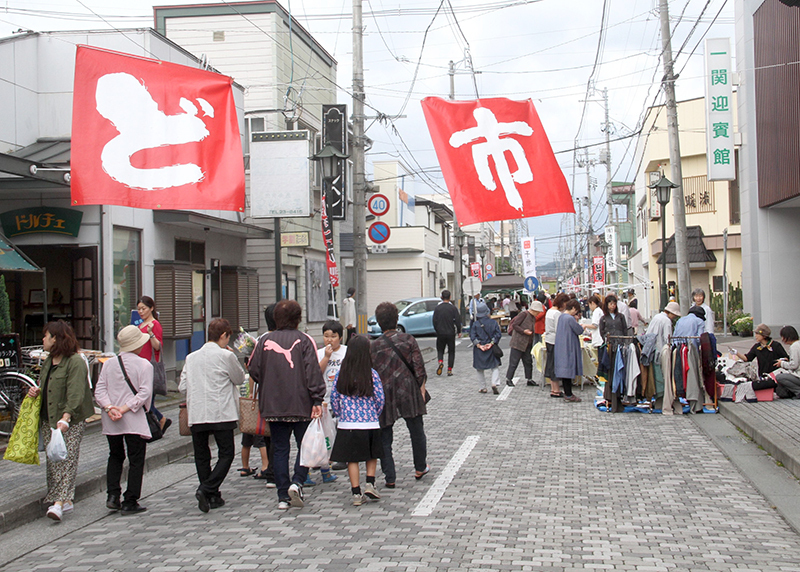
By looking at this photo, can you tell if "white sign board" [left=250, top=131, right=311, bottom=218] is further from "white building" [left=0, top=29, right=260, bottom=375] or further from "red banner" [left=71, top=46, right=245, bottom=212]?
"red banner" [left=71, top=46, right=245, bottom=212]

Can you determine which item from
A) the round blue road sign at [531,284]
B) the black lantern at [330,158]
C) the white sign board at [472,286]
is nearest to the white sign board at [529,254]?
the round blue road sign at [531,284]

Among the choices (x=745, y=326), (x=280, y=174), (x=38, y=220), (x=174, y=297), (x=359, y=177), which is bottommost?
(x=745, y=326)

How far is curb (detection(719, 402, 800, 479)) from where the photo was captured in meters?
7.63

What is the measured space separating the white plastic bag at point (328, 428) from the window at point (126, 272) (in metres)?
8.34

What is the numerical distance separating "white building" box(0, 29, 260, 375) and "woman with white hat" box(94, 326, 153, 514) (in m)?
5.64

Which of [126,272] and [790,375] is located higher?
[126,272]

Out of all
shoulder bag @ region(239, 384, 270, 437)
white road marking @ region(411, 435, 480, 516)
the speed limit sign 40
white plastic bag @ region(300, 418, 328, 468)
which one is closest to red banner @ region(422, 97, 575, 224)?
white road marking @ region(411, 435, 480, 516)

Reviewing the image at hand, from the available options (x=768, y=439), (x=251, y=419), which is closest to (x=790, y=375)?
(x=768, y=439)

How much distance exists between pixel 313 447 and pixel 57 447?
82.5 inches

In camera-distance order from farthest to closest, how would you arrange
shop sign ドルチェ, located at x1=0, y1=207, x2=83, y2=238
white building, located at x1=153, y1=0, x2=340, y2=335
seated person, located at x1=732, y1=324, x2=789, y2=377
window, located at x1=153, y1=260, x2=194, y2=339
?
white building, located at x1=153, y1=0, x2=340, y2=335 < window, located at x1=153, y1=260, x2=194, y2=339 < shop sign ドルチェ, located at x1=0, y1=207, x2=83, y2=238 < seated person, located at x1=732, y1=324, x2=789, y2=377

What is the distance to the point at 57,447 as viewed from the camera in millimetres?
6102

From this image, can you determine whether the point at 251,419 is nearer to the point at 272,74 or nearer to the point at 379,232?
the point at 379,232

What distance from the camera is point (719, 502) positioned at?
6.55m

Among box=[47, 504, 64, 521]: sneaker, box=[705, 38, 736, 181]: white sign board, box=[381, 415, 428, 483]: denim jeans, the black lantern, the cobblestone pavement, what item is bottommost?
the cobblestone pavement
